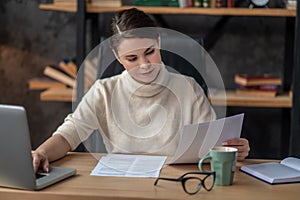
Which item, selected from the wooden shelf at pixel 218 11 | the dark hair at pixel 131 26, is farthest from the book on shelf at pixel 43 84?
the dark hair at pixel 131 26

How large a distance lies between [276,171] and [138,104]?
58 cm

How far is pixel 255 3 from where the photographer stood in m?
3.25

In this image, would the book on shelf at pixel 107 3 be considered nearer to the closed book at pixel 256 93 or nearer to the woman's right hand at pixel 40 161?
the closed book at pixel 256 93

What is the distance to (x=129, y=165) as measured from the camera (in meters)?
1.78

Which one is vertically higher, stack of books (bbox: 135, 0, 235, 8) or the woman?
stack of books (bbox: 135, 0, 235, 8)

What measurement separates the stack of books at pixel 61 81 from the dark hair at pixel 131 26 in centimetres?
127

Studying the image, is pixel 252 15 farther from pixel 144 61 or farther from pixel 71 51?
pixel 144 61

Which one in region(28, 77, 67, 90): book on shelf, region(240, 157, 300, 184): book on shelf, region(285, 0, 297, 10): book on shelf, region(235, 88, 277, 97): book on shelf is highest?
region(285, 0, 297, 10): book on shelf

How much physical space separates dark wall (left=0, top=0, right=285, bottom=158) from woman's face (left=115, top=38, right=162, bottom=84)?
5.15ft

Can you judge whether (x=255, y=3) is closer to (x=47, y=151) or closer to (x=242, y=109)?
(x=242, y=109)

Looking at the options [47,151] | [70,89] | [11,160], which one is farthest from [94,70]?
[11,160]

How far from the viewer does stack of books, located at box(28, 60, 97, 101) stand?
330 cm

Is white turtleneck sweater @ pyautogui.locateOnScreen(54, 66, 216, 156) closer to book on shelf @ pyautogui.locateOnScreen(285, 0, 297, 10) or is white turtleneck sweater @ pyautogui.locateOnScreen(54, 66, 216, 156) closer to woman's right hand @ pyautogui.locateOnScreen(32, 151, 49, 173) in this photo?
woman's right hand @ pyautogui.locateOnScreen(32, 151, 49, 173)

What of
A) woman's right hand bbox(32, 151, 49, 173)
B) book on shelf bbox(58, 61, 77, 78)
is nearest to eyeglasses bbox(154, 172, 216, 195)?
woman's right hand bbox(32, 151, 49, 173)
